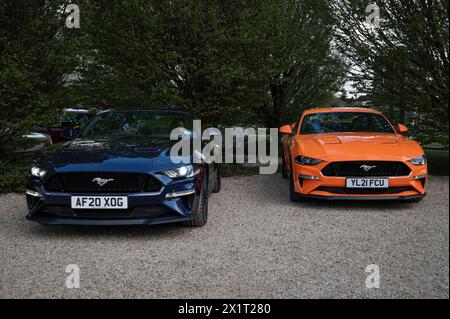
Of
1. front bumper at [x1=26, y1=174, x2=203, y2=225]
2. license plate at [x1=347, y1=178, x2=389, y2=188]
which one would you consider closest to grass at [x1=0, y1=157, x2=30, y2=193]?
front bumper at [x1=26, y1=174, x2=203, y2=225]

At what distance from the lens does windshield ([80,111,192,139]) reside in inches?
213

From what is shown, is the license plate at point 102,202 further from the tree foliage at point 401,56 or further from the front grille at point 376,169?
the tree foliage at point 401,56

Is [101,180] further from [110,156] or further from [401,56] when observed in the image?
[401,56]

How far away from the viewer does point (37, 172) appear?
4.30 meters

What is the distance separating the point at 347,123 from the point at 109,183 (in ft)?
13.8

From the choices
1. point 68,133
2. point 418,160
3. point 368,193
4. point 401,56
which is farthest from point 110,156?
point 401,56

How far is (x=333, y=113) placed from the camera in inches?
281

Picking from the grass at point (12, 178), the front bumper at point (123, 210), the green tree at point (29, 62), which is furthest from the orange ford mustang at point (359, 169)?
the green tree at point (29, 62)

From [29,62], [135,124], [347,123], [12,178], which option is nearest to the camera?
[135,124]

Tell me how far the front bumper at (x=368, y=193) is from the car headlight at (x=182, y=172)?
1.83m

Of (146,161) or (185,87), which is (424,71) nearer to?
(185,87)

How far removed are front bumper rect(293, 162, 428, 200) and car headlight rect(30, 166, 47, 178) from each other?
3.20 metres

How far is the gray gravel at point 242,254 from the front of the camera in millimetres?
2918
